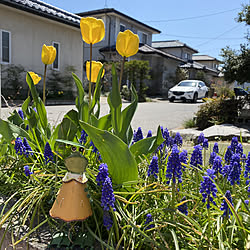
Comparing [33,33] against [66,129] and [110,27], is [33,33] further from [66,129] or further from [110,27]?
[66,129]

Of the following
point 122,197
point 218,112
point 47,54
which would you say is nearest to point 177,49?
point 218,112

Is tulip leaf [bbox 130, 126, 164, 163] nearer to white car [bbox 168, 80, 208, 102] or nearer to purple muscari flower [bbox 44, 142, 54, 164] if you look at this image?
purple muscari flower [bbox 44, 142, 54, 164]

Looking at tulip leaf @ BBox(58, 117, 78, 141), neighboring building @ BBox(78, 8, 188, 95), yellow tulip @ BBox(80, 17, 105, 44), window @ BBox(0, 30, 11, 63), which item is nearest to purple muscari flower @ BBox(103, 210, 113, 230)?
tulip leaf @ BBox(58, 117, 78, 141)

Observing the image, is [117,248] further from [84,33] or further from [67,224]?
[84,33]

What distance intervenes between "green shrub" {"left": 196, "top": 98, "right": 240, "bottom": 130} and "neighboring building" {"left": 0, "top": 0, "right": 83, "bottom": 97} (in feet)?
27.5

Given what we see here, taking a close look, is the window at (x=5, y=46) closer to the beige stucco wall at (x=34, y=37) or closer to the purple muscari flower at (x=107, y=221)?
the beige stucco wall at (x=34, y=37)

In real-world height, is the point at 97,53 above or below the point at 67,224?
above

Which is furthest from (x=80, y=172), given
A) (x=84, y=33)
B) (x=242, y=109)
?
(x=242, y=109)

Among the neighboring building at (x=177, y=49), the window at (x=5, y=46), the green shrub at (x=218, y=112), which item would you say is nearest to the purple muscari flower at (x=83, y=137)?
the green shrub at (x=218, y=112)

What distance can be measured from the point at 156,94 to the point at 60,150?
24275mm

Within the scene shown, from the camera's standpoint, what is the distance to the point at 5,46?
1211cm

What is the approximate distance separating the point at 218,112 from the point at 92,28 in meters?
5.58

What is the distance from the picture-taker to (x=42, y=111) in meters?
2.07

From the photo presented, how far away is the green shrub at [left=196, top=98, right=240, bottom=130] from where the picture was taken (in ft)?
21.8
